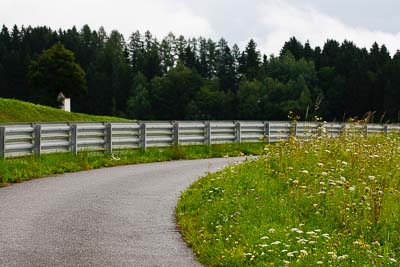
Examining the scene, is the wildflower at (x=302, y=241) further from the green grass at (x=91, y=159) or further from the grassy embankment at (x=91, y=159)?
the grassy embankment at (x=91, y=159)

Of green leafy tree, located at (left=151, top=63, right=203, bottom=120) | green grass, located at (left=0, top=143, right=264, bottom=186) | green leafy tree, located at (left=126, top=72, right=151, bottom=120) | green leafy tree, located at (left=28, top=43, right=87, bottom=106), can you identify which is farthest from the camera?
green leafy tree, located at (left=126, top=72, right=151, bottom=120)

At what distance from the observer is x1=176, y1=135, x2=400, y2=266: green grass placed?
759cm

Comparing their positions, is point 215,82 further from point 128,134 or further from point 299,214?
point 299,214

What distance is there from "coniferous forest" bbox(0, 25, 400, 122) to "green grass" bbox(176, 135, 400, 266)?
7545cm

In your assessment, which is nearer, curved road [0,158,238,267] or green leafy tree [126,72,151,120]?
curved road [0,158,238,267]

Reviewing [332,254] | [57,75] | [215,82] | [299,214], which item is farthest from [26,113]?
[215,82]

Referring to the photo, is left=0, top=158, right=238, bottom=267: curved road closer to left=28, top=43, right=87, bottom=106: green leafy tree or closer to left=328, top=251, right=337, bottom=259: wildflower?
left=328, top=251, right=337, bottom=259: wildflower

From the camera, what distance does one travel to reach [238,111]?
12162cm

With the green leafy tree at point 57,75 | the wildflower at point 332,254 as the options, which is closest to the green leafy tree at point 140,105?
the green leafy tree at point 57,75

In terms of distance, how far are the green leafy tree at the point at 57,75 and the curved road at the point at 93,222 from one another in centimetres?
7004

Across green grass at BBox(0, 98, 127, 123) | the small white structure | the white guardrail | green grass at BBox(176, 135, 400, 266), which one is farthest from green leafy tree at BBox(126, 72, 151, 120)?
green grass at BBox(176, 135, 400, 266)

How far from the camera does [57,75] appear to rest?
3351 inches

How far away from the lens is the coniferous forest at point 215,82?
99.4 m

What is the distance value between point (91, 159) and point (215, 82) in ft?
379
